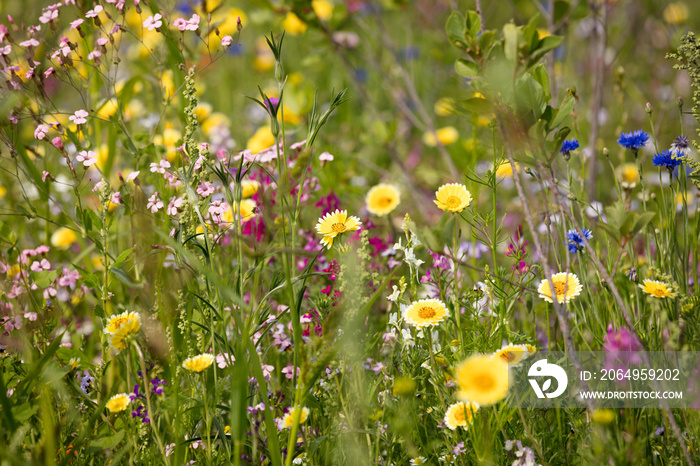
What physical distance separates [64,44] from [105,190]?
437 mm

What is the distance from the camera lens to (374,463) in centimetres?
132

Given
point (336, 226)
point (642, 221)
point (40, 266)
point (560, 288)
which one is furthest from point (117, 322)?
point (642, 221)

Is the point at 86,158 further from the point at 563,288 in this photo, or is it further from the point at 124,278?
the point at 563,288

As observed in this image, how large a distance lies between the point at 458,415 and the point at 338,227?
53 centimetres

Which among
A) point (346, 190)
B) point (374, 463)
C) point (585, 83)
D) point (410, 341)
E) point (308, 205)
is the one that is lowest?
point (374, 463)

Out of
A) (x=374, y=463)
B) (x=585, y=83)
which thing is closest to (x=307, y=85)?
(x=374, y=463)

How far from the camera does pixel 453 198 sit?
145 centimetres

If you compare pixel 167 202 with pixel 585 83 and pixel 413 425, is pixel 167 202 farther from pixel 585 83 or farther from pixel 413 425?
pixel 585 83

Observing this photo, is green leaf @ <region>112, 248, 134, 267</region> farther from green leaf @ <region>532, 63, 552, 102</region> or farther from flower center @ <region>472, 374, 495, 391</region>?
green leaf @ <region>532, 63, 552, 102</region>

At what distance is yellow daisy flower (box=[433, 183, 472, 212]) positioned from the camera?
142cm

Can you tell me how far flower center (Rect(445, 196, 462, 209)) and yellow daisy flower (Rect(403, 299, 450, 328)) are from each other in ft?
0.80

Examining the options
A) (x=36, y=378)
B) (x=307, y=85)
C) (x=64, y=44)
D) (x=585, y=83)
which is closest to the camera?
(x=36, y=378)

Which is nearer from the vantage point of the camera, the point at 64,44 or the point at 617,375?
the point at 617,375

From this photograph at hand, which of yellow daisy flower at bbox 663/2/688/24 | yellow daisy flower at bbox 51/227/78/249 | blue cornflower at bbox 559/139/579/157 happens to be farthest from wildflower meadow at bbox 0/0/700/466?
yellow daisy flower at bbox 663/2/688/24
